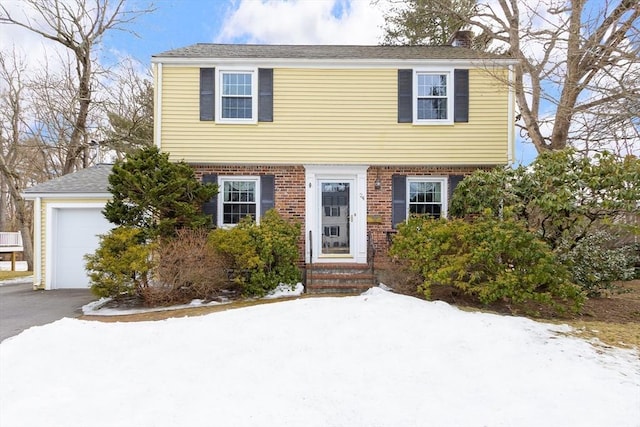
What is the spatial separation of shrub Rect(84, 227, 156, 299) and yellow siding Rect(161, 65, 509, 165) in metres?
2.78

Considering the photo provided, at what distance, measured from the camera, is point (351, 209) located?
33.9 feet

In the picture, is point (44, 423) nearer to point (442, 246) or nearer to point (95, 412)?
point (95, 412)

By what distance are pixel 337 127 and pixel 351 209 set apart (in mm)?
2102

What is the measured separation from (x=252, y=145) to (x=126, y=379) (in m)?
6.69

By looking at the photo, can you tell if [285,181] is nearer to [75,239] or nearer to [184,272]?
[184,272]

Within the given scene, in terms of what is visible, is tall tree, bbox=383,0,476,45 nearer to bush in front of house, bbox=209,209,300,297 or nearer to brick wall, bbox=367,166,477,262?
brick wall, bbox=367,166,477,262

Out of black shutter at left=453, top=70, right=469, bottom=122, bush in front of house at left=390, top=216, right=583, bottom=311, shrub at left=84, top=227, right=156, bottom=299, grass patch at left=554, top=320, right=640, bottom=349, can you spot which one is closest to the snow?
grass patch at left=554, top=320, right=640, bottom=349

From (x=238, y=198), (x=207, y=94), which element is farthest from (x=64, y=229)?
(x=207, y=94)

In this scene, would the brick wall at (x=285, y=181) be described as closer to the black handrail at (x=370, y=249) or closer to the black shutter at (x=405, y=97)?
the black handrail at (x=370, y=249)

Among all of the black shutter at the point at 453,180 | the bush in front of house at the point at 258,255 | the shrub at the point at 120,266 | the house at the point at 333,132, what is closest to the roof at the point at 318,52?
the house at the point at 333,132

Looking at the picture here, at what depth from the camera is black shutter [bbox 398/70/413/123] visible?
10.2 metres

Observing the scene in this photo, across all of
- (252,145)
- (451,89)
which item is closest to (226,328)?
(252,145)

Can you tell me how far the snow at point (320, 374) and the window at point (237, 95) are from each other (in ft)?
18.5

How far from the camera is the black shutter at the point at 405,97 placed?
10.2 m
